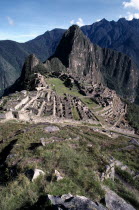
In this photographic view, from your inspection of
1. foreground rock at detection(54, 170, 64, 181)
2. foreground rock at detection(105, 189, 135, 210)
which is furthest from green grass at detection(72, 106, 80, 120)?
foreground rock at detection(105, 189, 135, 210)

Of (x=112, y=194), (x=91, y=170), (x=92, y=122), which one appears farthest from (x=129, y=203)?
(x=92, y=122)

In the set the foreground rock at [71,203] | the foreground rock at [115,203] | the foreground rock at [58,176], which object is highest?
the foreground rock at [71,203]

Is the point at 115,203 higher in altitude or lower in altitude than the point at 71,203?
lower

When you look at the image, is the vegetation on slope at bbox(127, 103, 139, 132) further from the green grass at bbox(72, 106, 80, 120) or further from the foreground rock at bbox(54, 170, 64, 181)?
the foreground rock at bbox(54, 170, 64, 181)

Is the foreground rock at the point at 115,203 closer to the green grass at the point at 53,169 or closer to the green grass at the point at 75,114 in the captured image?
the green grass at the point at 53,169

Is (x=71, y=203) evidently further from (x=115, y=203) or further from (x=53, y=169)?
(x=53, y=169)

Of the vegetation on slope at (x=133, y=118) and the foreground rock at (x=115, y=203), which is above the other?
the foreground rock at (x=115, y=203)

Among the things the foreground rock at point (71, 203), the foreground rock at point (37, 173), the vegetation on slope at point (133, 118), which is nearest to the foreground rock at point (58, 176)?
the foreground rock at point (37, 173)

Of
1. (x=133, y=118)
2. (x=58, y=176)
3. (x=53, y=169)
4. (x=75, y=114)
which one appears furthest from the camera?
(x=133, y=118)

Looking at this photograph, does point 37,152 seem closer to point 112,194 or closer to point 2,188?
point 2,188

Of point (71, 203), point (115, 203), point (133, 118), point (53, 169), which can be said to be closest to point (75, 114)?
point (53, 169)
